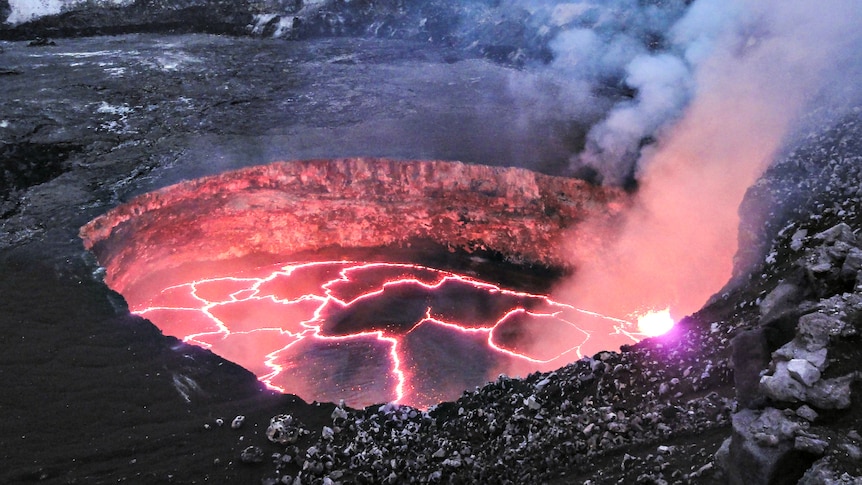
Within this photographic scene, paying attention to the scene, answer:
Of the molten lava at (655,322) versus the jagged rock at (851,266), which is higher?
the molten lava at (655,322)

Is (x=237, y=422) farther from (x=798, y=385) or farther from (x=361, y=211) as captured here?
(x=361, y=211)

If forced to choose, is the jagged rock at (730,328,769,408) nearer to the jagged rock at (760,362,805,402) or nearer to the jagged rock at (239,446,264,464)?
the jagged rock at (760,362,805,402)

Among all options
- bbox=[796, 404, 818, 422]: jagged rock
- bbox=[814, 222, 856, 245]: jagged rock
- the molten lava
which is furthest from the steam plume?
bbox=[796, 404, 818, 422]: jagged rock

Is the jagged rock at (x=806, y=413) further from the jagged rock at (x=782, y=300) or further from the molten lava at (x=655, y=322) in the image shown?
the molten lava at (x=655, y=322)

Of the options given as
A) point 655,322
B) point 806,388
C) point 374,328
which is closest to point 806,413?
point 806,388

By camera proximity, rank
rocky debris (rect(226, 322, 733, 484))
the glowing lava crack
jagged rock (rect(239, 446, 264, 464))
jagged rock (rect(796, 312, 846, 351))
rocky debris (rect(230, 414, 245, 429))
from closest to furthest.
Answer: jagged rock (rect(796, 312, 846, 351)) → rocky debris (rect(226, 322, 733, 484)) → jagged rock (rect(239, 446, 264, 464)) → rocky debris (rect(230, 414, 245, 429)) → the glowing lava crack

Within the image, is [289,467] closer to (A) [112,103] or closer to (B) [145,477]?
(B) [145,477]

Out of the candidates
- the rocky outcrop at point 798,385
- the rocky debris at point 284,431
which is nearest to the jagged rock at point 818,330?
the rocky outcrop at point 798,385
